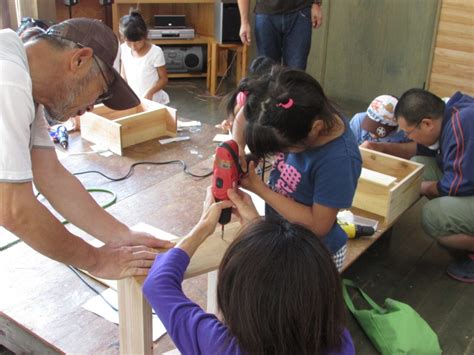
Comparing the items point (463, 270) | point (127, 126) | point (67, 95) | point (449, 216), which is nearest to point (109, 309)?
point (67, 95)

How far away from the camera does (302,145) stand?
1.63 meters

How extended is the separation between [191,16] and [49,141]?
4.54 meters

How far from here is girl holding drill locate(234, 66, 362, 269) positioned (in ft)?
5.13

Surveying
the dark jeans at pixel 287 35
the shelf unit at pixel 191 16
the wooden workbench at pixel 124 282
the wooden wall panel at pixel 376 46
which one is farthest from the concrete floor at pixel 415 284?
the shelf unit at pixel 191 16

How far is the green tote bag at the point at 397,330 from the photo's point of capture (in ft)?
6.28

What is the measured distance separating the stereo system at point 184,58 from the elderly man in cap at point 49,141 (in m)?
4.14

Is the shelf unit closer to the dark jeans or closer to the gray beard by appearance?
the dark jeans

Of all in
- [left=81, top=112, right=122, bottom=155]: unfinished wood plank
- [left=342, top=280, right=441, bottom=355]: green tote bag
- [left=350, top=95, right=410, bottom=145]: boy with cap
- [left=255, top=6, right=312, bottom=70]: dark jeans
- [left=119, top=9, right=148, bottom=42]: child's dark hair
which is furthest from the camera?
[left=255, top=6, right=312, bottom=70]: dark jeans

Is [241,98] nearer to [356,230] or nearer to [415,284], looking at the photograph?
[356,230]

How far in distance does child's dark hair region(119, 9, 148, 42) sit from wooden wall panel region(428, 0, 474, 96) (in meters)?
2.52

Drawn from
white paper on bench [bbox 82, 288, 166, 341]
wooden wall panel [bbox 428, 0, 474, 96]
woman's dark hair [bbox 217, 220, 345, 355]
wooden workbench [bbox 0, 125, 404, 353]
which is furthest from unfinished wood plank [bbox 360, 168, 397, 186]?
wooden wall panel [bbox 428, 0, 474, 96]

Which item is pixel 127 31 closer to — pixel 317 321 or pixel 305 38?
pixel 305 38

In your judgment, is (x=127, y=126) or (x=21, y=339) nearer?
(x=21, y=339)

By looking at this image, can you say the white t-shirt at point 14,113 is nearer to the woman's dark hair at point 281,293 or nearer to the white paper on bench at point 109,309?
the woman's dark hair at point 281,293
